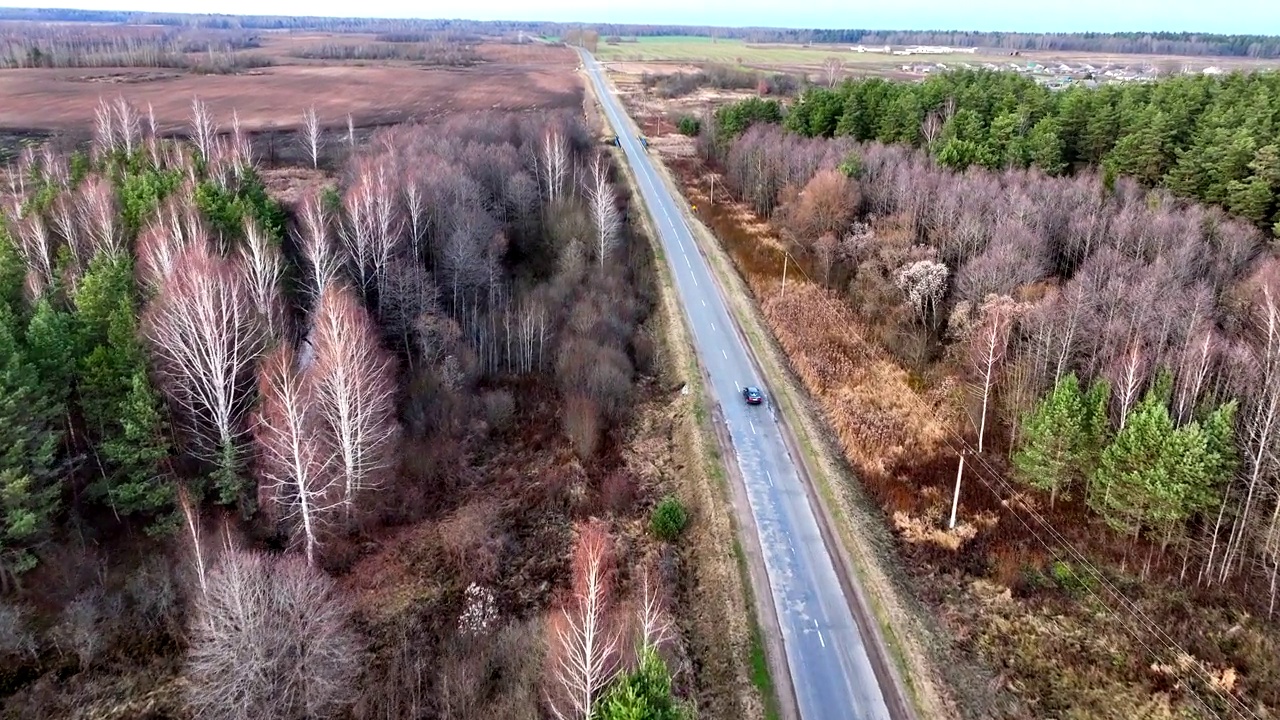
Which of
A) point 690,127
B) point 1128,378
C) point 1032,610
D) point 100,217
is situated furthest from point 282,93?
point 1032,610

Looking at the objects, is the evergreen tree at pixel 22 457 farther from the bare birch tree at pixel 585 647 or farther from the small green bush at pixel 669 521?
the small green bush at pixel 669 521

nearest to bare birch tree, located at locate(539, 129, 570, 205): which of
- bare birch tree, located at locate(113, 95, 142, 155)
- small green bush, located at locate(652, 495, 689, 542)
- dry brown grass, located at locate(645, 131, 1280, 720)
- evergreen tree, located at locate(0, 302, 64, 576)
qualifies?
bare birch tree, located at locate(113, 95, 142, 155)

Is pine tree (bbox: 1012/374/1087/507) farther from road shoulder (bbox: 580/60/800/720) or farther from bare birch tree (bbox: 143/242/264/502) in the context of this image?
bare birch tree (bbox: 143/242/264/502)

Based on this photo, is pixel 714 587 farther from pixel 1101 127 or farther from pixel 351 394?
pixel 1101 127

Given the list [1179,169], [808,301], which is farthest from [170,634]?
[1179,169]

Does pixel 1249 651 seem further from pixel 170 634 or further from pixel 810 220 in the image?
pixel 810 220
